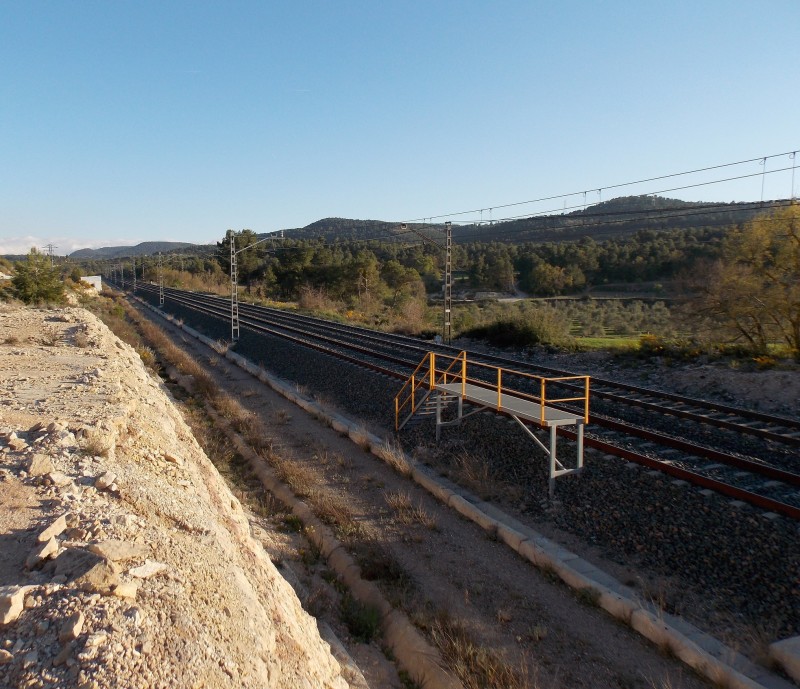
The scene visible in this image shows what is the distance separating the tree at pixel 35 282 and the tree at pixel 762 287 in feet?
155

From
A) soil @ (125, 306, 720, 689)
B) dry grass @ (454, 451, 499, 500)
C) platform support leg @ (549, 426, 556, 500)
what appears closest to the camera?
soil @ (125, 306, 720, 689)

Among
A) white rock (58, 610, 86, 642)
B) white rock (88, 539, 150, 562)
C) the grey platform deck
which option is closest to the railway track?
the grey platform deck

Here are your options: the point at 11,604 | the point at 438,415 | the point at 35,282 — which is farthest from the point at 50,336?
the point at 35,282

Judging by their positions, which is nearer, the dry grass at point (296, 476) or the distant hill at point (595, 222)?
the dry grass at point (296, 476)

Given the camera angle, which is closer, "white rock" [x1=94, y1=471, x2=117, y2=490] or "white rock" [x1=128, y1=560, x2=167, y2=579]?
"white rock" [x1=128, y1=560, x2=167, y2=579]

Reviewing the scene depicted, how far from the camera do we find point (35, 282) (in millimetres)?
50906

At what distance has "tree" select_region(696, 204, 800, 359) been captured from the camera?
2097 centimetres

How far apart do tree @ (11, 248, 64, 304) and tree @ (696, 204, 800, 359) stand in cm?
4733

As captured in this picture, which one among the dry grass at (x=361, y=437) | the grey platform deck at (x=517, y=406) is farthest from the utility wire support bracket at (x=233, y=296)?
the grey platform deck at (x=517, y=406)

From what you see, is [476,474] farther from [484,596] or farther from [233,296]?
[233,296]

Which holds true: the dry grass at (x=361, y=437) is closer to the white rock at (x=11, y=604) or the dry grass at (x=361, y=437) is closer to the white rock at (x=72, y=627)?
the white rock at (x=11, y=604)

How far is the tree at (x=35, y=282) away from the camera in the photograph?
50594 millimetres

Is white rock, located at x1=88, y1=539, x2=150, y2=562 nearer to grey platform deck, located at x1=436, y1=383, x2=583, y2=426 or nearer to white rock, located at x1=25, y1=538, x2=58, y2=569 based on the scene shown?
white rock, located at x1=25, y1=538, x2=58, y2=569

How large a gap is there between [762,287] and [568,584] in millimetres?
17238
